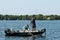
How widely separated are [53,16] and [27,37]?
144 m

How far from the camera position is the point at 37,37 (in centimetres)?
4947

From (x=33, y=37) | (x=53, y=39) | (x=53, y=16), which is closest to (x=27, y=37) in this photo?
(x=33, y=37)

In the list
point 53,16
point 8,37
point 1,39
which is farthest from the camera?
point 53,16

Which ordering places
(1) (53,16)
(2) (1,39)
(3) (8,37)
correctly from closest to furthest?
(2) (1,39) < (3) (8,37) < (1) (53,16)

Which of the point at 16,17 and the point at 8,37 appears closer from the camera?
the point at 8,37

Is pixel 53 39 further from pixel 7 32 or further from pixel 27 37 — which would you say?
pixel 7 32

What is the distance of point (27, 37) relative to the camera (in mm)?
48625

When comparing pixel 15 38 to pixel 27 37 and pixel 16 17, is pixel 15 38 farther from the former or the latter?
pixel 16 17

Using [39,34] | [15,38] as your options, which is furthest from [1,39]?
[39,34]

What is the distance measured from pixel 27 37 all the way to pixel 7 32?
404cm

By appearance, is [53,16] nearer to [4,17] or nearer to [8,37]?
[4,17]

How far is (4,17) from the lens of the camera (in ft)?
634

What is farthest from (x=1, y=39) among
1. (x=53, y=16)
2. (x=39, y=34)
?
(x=53, y=16)

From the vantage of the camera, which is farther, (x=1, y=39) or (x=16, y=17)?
(x=16, y=17)
